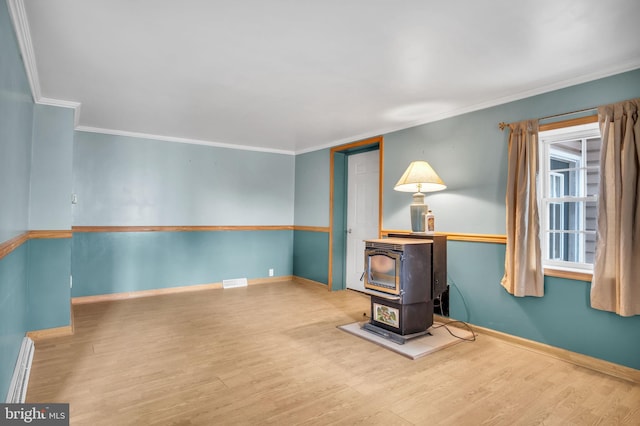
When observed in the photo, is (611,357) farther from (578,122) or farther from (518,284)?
(578,122)

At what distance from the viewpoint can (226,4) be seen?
1.96 meters

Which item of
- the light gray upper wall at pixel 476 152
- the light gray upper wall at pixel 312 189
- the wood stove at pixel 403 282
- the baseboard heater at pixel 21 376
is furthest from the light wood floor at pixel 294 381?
the light gray upper wall at pixel 312 189

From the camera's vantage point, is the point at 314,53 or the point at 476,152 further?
the point at 476,152

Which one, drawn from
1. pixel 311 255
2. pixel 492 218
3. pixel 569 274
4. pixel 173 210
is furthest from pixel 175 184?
pixel 569 274

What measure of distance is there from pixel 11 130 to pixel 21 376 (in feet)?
5.37

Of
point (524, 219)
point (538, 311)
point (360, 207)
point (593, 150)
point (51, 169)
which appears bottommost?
point (538, 311)

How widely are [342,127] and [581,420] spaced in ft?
12.3

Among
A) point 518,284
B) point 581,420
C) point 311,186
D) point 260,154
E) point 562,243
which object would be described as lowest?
point 581,420

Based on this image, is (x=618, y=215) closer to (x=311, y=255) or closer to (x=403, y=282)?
(x=403, y=282)

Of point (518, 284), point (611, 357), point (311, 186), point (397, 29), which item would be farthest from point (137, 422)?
point (311, 186)

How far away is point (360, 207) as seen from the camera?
18.1ft

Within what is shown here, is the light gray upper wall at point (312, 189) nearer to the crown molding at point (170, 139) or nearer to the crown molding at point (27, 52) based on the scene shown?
the crown molding at point (170, 139)

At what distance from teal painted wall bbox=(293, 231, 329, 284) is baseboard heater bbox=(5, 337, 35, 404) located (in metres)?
3.75

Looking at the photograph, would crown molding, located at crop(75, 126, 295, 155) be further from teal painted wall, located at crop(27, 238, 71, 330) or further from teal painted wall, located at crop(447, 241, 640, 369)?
teal painted wall, located at crop(447, 241, 640, 369)
